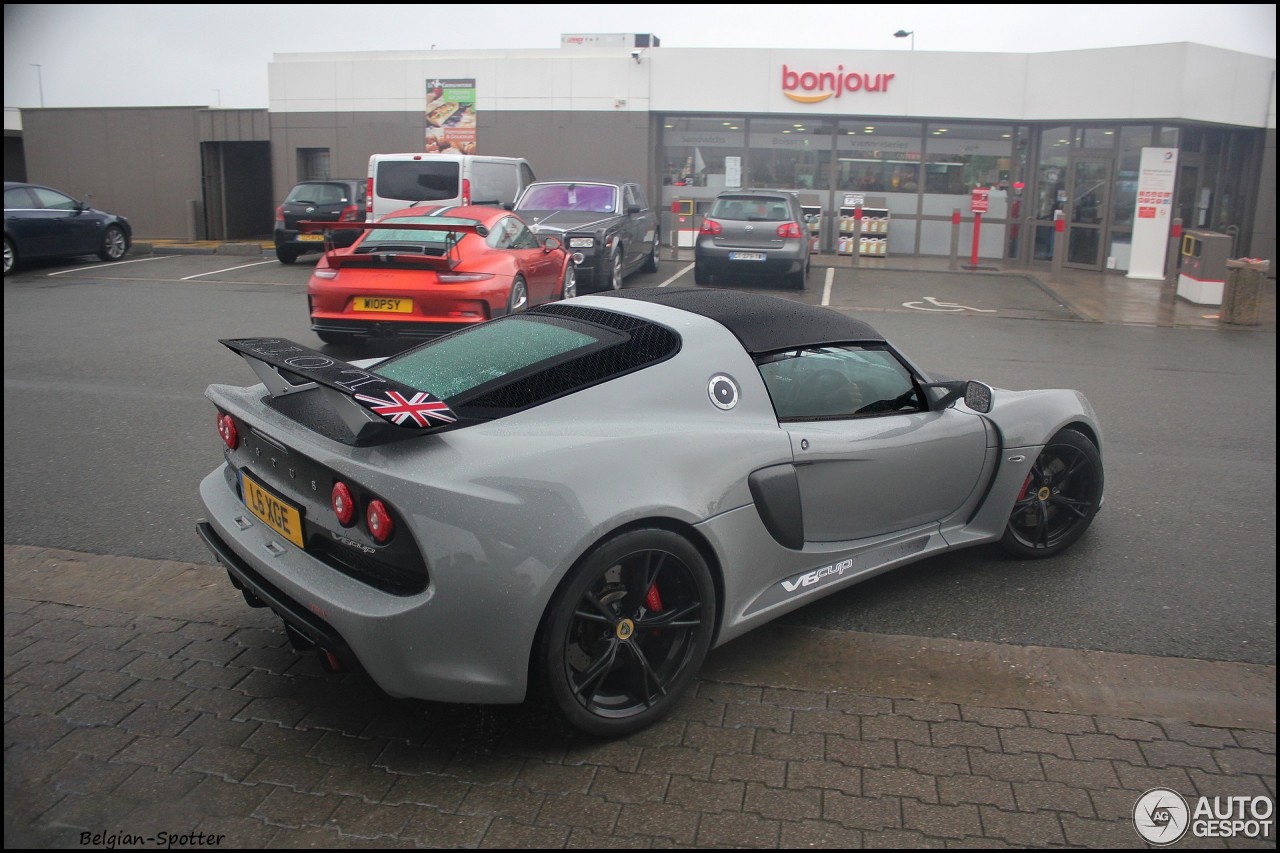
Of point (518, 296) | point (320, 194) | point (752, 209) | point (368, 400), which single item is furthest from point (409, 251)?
point (320, 194)

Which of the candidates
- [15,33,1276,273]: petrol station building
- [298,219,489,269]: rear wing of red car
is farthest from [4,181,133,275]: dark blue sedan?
[298,219,489,269]: rear wing of red car

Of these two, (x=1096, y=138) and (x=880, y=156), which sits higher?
(x=1096, y=138)

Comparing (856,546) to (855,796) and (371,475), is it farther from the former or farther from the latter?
(371,475)

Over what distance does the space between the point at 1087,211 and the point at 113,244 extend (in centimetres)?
1915

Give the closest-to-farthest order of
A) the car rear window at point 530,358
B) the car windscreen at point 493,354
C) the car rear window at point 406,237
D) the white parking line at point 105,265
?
the car rear window at point 530,358 < the car windscreen at point 493,354 < the car rear window at point 406,237 < the white parking line at point 105,265

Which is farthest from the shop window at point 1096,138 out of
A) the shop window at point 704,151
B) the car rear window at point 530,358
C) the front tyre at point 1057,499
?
the car rear window at point 530,358

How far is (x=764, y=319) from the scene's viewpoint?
3.97 meters

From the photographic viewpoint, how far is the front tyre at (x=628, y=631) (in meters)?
2.98

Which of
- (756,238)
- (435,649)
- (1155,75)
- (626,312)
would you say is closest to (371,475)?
(435,649)

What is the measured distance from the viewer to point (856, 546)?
13.0 ft

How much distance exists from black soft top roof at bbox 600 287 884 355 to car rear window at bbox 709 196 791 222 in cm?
1245

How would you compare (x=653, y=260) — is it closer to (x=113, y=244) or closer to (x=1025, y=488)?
(x=113, y=244)

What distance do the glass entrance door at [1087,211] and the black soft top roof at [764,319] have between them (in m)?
19.4

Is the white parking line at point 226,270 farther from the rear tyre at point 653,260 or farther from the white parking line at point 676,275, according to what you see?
the white parking line at point 676,275
